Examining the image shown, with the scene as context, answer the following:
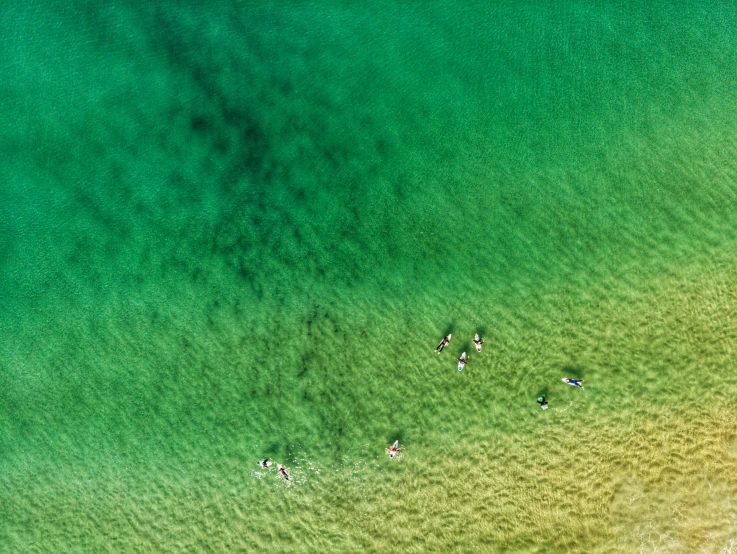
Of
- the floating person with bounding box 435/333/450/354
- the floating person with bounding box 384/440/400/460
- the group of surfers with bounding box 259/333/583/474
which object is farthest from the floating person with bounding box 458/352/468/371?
the floating person with bounding box 384/440/400/460

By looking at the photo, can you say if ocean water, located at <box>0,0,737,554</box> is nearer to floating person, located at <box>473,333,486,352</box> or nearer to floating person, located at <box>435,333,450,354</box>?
floating person, located at <box>435,333,450,354</box>

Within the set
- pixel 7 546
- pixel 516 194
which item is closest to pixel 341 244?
pixel 516 194

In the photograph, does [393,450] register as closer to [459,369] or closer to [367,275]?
[459,369]

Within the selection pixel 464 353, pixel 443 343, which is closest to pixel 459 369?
pixel 464 353

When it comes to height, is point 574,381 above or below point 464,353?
below

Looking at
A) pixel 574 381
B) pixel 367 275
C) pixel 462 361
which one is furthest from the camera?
pixel 367 275

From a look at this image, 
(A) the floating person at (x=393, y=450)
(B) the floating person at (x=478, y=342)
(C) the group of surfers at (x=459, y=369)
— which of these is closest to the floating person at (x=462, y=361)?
(C) the group of surfers at (x=459, y=369)

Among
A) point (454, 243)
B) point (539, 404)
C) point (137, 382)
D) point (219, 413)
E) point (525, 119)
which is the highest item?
point (525, 119)

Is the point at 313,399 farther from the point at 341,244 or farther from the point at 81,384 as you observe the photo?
the point at 81,384
